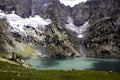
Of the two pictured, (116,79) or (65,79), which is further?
(116,79)

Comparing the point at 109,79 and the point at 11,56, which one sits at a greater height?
the point at 11,56

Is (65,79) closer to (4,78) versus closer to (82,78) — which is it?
(82,78)

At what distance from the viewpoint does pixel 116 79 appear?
170ft

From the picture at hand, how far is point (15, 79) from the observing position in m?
42.6

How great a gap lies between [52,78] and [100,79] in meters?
9.63

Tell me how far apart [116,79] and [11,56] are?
306ft

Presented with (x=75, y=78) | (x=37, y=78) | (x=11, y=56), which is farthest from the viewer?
(x=11, y=56)

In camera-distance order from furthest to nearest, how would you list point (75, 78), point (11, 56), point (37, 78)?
point (11, 56), point (75, 78), point (37, 78)

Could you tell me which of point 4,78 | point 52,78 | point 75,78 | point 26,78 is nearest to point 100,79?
point 75,78

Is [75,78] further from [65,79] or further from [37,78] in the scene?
[37,78]

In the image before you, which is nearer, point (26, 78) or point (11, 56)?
point (26, 78)

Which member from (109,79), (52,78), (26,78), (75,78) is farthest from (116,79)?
(26,78)

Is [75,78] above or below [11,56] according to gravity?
below

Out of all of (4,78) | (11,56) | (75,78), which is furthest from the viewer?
(11,56)
